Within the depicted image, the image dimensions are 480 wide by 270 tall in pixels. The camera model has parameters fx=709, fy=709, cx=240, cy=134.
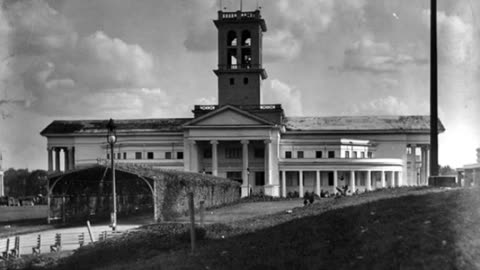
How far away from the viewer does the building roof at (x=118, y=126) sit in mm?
92250

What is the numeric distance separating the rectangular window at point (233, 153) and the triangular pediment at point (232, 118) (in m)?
5.41

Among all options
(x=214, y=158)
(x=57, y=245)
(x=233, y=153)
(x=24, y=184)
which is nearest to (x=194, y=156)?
(x=214, y=158)

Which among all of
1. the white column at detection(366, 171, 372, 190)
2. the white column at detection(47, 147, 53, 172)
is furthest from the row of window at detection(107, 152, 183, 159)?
the white column at detection(366, 171, 372, 190)

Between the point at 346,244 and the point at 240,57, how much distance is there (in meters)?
74.2

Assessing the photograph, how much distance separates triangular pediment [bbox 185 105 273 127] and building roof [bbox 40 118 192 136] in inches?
353

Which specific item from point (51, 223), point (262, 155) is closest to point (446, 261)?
point (51, 223)

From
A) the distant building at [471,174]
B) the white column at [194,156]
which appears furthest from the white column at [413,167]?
the distant building at [471,174]

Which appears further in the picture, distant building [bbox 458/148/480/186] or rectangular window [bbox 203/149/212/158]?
rectangular window [bbox 203/149/212/158]

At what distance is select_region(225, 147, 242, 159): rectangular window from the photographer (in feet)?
284

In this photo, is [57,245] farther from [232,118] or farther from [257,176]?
[257,176]

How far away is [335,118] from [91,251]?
253 feet

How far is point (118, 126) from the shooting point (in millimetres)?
93688

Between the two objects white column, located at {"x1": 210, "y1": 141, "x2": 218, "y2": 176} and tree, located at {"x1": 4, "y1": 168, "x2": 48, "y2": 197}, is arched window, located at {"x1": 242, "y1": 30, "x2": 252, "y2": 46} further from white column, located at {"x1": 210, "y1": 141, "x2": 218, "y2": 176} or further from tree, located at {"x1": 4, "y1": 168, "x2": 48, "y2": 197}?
tree, located at {"x1": 4, "y1": 168, "x2": 48, "y2": 197}

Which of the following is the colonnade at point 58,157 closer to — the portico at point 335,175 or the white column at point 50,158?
the white column at point 50,158
